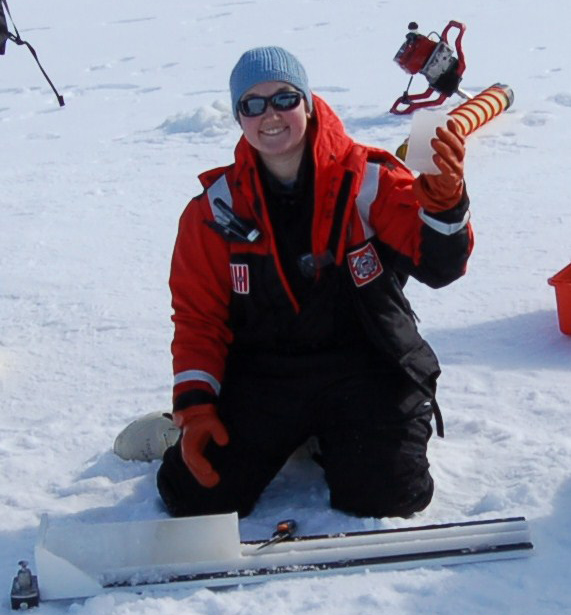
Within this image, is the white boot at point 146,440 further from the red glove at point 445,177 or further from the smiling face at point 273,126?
the red glove at point 445,177

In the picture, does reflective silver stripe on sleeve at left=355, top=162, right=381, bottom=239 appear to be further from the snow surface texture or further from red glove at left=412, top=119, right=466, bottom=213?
the snow surface texture

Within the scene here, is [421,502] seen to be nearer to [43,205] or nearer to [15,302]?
[15,302]

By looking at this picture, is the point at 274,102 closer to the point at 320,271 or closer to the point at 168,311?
the point at 320,271

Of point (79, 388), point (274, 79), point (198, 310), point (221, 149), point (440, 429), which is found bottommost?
point (221, 149)

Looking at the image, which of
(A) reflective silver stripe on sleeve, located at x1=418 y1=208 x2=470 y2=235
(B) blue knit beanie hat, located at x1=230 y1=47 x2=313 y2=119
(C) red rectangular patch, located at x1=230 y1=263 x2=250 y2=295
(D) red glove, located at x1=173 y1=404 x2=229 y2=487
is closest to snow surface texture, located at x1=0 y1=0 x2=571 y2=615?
(D) red glove, located at x1=173 y1=404 x2=229 y2=487

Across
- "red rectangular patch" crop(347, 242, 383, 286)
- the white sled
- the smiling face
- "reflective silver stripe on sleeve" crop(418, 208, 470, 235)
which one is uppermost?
the smiling face

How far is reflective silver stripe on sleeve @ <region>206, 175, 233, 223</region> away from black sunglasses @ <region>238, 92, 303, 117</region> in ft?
0.69

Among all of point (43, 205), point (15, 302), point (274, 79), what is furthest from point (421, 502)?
point (43, 205)

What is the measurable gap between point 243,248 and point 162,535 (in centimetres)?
74

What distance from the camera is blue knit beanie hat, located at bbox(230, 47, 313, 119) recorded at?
281 cm

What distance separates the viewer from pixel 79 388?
3799 millimetres

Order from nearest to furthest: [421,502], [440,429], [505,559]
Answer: [505,559] → [421,502] → [440,429]

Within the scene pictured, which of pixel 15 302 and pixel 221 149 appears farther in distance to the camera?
pixel 221 149

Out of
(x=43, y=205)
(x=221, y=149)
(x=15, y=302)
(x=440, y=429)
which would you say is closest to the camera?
(x=440, y=429)
